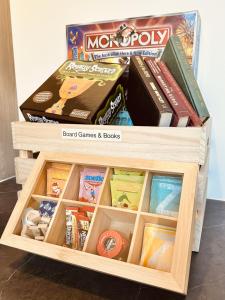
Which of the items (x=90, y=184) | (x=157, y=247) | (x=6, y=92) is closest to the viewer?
(x=157, y=247)

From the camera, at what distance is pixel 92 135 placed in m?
0.60

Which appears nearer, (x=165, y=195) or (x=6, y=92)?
(x=165, y=195)

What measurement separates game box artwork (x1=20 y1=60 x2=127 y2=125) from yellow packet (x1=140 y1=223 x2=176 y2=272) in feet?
0.93

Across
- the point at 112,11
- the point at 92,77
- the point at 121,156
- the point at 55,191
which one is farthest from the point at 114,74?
the point at 112,11

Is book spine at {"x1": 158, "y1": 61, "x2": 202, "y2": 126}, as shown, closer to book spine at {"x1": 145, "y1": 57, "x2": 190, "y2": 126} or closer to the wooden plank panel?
book spine at {"x1": 145, "y1": 57, "x2": 190, "y2": 126}

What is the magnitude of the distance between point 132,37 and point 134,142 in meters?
0.58

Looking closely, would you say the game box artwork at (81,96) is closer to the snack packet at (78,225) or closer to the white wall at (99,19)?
the snack packet at (78,225)

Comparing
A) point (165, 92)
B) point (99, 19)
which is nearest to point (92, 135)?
point (165, 92)

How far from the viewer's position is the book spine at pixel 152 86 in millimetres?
571

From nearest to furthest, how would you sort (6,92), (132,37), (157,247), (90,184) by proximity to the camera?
(157,247)
(90,184)
(132,37)
(6,92)

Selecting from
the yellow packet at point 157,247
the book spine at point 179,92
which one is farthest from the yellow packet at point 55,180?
the book spine at point 179,92

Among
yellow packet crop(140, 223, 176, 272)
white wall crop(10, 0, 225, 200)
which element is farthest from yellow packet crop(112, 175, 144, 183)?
white wall crop(10, 0, 225, 200)

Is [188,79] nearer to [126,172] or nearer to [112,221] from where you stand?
[126,172]

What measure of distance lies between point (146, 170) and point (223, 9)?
699 mm
